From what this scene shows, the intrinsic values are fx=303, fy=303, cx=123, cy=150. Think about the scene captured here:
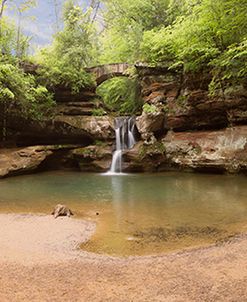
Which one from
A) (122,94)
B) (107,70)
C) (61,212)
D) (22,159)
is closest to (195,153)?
(107,70)

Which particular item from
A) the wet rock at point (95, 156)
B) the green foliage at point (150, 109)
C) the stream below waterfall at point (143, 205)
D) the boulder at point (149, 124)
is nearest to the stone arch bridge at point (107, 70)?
the green foliage at point (150, 109)

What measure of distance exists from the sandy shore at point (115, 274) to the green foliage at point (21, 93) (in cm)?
1030

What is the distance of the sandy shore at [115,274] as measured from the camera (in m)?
3.79

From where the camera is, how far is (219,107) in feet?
53.2

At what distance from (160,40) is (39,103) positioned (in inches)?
319

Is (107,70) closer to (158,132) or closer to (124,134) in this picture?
(124,134)

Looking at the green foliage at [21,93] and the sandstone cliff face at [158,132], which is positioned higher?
the green foliage at [21,93]

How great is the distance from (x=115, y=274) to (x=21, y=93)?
13609 mm

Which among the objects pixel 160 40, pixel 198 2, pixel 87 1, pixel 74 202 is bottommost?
pixel 74 202

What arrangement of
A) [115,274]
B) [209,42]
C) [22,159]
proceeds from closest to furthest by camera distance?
[115,274] → [209,42] → [22,159]

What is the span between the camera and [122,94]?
78.0 ft

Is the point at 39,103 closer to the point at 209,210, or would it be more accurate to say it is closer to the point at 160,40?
the point at 160,40

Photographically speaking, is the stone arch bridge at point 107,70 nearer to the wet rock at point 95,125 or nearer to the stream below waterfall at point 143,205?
the wet rock at point 95,125

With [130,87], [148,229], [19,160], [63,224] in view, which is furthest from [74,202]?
[130,87]
